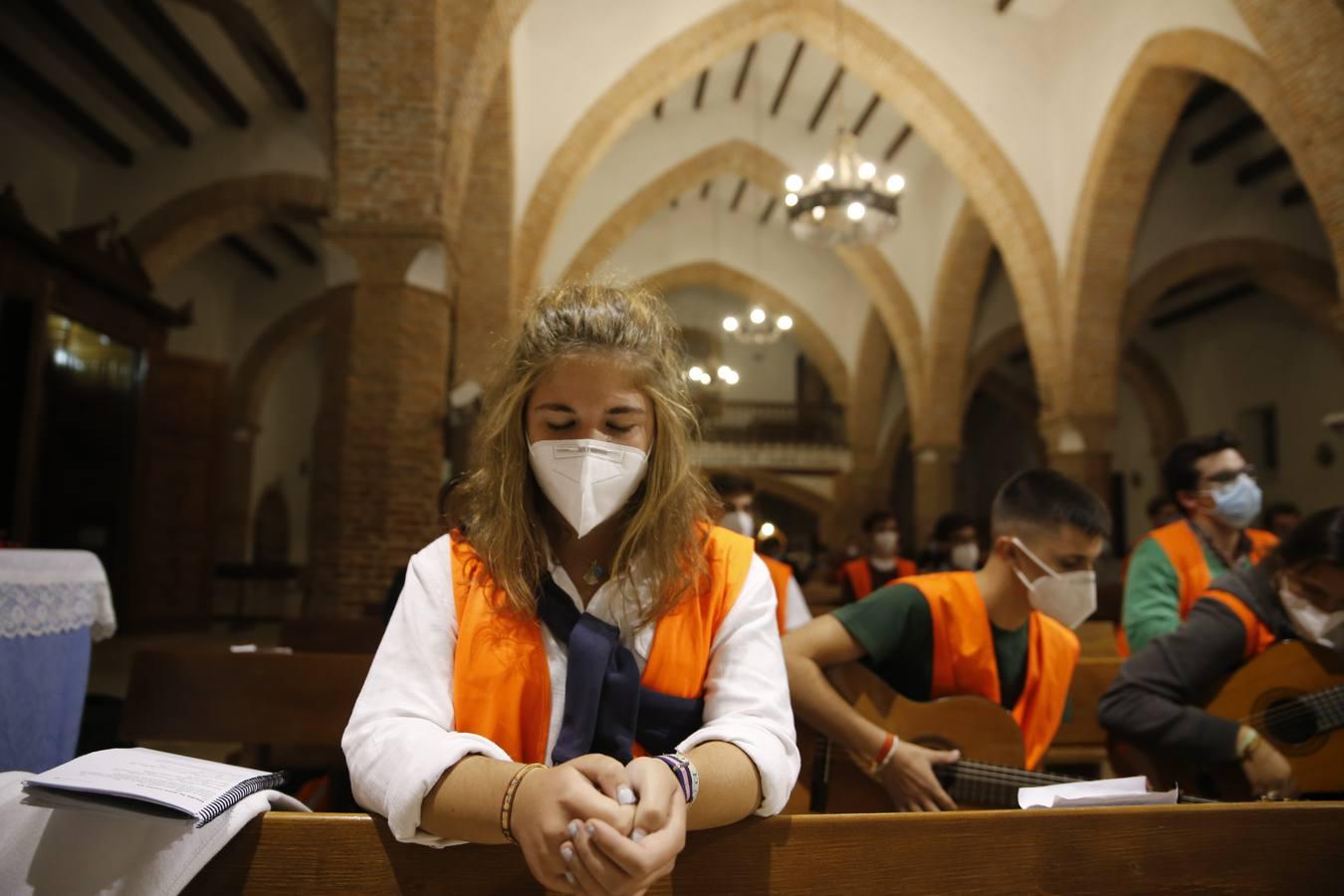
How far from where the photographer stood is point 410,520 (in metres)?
6.25

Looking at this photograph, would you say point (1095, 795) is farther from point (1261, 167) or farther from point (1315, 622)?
point (1261, 167)

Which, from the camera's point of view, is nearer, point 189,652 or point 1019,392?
point 189,652

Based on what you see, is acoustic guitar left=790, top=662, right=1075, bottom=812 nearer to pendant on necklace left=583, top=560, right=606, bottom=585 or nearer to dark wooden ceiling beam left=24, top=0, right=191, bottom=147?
pendant on necklace left=583, top=560, right=606, bottom=585

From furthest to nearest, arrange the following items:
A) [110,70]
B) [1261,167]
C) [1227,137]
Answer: [1261,167] < [1227,137] < [110,70]

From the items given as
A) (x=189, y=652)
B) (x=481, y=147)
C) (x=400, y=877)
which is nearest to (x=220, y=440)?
(x=481, y=147)

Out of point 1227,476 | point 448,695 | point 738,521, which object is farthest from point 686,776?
point 738,521

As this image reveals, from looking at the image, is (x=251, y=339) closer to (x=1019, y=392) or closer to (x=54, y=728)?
(x=54, y=728)

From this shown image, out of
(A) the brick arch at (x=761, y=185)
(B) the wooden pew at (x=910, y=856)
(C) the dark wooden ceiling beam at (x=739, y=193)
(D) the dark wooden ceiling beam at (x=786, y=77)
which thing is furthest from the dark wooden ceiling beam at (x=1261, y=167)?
(B) the wooden pew at (x=910, y=856)

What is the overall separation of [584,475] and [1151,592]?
236cm

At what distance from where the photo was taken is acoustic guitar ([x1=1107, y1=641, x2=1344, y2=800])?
2.23m

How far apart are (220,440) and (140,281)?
12.5 ft

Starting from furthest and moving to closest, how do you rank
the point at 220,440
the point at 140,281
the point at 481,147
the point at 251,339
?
the point at 251,339 < the point at 220,440 < the point at 481,147 < the point at 140,281

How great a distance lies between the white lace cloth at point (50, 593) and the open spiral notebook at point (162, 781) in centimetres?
154

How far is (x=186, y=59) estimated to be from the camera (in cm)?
943
